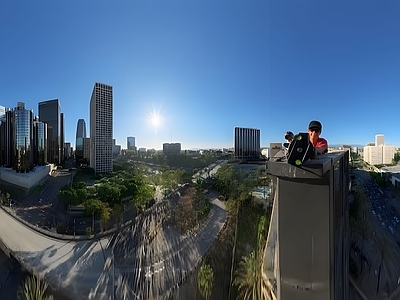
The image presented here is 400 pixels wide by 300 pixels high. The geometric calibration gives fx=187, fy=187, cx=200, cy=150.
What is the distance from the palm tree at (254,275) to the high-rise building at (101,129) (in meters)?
1.70

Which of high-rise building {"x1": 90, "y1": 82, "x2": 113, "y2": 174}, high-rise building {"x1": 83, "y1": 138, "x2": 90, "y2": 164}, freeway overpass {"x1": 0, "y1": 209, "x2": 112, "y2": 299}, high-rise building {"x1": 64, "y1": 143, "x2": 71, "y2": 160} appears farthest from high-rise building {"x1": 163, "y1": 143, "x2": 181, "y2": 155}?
freeway overpass {"x1": 0, "y1": 209, "x2": 112, "y2": 299}

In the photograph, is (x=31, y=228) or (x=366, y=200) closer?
(x=31, y=228)

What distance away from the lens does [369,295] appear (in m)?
1.67

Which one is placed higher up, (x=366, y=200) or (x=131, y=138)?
(x=131, y=138)

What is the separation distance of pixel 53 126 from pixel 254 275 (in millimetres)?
2467

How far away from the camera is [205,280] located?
1.93m

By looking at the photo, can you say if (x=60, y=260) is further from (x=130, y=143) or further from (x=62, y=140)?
(x=130, y=143)

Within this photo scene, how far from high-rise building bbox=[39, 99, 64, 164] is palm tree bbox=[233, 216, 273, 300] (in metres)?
2.20

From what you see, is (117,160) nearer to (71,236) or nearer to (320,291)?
(71,236)

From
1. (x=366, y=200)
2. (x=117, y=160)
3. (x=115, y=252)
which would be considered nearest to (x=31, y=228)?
(x=115, y=252)

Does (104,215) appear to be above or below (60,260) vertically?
above

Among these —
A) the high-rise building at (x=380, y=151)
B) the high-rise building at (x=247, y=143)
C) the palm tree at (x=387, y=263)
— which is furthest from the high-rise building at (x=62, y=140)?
the palm tree at (x=387, y=263)

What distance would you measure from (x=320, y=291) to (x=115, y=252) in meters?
1.87

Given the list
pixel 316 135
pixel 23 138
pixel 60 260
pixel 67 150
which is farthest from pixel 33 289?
pixel 316 135
